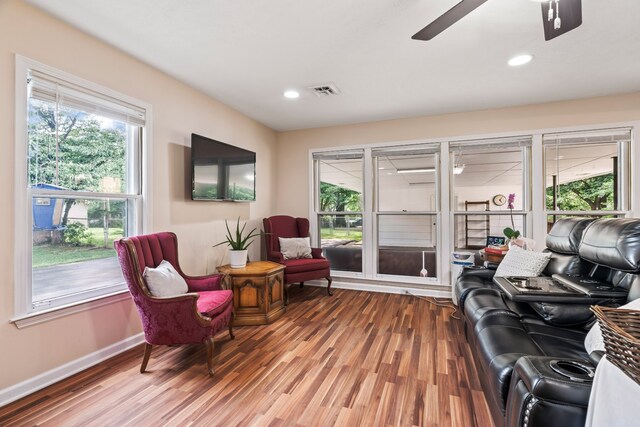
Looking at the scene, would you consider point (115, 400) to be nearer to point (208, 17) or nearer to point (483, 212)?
point (208, 17)

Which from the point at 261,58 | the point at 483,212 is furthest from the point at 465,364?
the point at 261,58

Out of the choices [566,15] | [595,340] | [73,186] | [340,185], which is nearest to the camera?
[595,340]

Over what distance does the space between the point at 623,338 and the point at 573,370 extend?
349mm

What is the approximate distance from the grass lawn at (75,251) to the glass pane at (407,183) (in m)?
3.40

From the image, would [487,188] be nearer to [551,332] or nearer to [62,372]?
[551,332]

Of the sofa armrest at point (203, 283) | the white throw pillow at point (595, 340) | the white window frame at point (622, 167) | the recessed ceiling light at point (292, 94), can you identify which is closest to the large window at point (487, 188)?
the white window frame at point (622, 167)

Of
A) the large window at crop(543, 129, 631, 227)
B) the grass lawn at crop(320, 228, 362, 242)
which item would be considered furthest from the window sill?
the large window at crop(543, 129, 631, 227)

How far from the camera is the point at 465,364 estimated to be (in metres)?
2.27

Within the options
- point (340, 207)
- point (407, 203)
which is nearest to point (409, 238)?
point (407, 203)

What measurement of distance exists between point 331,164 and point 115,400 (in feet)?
12.7

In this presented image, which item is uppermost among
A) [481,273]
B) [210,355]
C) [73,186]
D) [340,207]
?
[73,186]

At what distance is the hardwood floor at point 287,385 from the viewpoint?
170 centimetres

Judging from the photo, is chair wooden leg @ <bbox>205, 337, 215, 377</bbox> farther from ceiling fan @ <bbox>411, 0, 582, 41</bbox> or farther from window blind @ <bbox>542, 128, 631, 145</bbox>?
window blind @ <bbox>542, 128, 631, 145</bbox>

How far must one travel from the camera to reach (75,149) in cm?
225
